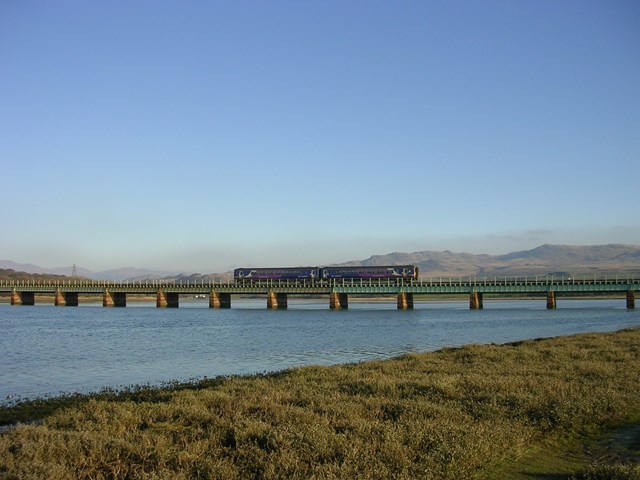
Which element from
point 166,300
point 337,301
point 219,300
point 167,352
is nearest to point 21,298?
point 166,300

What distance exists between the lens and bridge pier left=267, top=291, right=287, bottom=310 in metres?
135

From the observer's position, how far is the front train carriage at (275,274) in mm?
137250

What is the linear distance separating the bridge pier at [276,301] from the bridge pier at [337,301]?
453 inches

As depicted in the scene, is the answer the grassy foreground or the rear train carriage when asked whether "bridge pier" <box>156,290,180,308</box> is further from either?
the grassy foreground

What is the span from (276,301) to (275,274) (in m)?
6.38

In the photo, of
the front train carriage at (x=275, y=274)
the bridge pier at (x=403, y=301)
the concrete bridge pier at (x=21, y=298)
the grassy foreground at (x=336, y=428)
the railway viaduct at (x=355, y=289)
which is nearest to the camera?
the grassy foreground at (x=336, y=428)

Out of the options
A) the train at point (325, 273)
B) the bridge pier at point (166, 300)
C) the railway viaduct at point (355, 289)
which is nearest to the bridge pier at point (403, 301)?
the railway viaduct at point (355, 289)

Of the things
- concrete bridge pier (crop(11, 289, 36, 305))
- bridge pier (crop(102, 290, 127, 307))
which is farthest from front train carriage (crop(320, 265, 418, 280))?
concrete bridge pier (crop(11, 289, 36, 305))

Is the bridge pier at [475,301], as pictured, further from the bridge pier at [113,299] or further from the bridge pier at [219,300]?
the bridge pier at [113,299]

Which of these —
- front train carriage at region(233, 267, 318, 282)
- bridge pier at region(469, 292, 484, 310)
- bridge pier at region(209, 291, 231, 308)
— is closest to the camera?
bridge pier at region(469, 292, 484, 310)

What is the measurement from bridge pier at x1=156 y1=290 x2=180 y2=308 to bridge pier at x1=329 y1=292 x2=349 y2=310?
39795 mm

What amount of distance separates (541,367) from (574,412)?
9.45 m

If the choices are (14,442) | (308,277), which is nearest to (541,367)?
(14,442)

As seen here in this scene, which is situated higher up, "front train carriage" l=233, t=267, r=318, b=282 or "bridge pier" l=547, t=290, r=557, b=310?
"front train carriage" l=233, t=267, r=318, b=282
